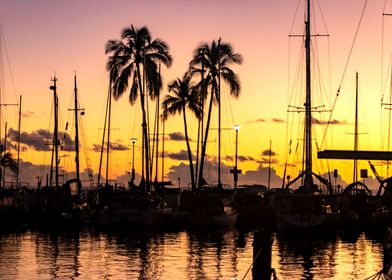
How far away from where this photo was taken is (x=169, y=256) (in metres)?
49.9

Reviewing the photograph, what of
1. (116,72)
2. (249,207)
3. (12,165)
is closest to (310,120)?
(249,207)

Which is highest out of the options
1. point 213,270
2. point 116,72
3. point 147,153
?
point 116,72

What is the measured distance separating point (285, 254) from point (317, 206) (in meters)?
16.5

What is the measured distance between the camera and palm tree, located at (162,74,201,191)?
101m

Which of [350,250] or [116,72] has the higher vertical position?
[116,72]

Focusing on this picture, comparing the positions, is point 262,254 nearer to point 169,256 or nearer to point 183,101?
point 169,256

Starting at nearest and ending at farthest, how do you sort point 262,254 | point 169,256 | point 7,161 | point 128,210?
point 262,254
point 169,256
point 128,210
point 7,161

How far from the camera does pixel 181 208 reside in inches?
3300

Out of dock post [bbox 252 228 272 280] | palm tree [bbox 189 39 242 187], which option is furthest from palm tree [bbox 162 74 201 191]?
dock post [bbox 252 228 272 280]

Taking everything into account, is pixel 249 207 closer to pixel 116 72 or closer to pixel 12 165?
pixel 116 72

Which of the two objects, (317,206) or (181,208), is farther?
(181,208)

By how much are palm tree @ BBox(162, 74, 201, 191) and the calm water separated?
3389cm

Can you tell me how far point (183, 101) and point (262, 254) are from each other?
236ft

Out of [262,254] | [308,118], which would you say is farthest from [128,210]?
[262,254]
